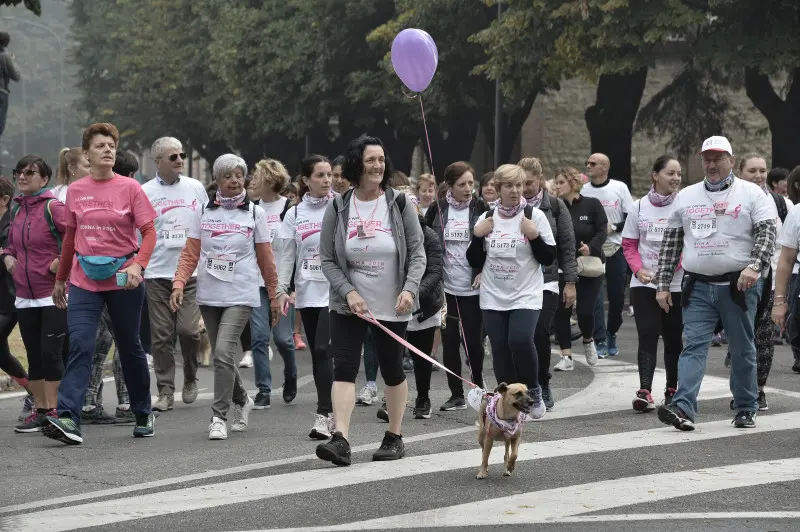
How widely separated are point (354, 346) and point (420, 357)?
2146mm

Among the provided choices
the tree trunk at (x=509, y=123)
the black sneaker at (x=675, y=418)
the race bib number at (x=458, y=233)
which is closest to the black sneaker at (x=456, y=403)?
the race bib number at (x=458, y=233)

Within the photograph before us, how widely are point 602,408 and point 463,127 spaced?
27.1 metres

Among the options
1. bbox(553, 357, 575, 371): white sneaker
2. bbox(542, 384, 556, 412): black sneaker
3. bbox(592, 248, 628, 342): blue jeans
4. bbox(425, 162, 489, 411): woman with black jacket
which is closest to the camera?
bbox(425, 162, 489, 411): woman with black jacket

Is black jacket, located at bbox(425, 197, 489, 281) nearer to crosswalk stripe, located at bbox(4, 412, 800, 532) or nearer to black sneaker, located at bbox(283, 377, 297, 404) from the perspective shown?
black sneaker, located at bbox(283, 377, 297, 404)

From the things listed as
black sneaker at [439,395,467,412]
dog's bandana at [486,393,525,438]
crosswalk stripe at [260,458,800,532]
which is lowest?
black sneaker at [439,395,467,412]

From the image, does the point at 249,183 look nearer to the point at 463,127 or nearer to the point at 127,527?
the point at 127,527

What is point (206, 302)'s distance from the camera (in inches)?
408

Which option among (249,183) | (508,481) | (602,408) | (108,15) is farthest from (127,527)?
(108,15)

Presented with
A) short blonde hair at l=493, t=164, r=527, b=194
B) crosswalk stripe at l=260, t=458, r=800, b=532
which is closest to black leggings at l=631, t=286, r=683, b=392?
short blonde hair at l=493, t=164, r=527, b=194

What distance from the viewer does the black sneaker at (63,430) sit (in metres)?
9.55

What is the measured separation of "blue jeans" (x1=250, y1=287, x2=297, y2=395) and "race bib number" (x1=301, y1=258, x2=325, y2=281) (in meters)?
1.37

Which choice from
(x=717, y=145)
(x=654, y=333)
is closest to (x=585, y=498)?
(x=717, y=145)

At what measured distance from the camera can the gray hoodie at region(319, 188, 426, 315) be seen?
870 centimetres

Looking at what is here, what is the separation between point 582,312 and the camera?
15.0 metres
